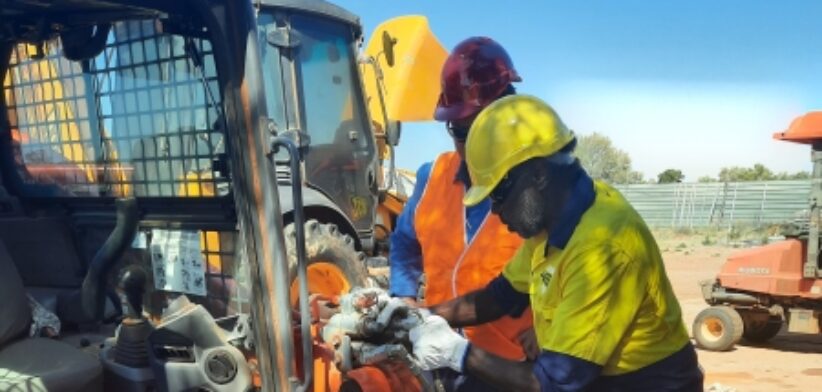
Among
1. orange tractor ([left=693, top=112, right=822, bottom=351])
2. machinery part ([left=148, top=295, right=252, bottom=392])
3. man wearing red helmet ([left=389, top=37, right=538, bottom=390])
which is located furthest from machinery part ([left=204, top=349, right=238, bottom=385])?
orange tractor ([left=693, top=112, right=822, bottom=351])

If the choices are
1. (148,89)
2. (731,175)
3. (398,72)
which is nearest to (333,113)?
(398,72)

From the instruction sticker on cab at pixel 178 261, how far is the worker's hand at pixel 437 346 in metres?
0.66

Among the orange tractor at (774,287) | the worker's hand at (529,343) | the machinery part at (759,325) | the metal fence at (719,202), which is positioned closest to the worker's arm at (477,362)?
the worker's hand at (529,343)

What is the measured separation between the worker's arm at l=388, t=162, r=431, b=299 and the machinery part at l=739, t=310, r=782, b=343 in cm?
736

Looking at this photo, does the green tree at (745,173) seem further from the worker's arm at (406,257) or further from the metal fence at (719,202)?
the worker's arm at (406,257)

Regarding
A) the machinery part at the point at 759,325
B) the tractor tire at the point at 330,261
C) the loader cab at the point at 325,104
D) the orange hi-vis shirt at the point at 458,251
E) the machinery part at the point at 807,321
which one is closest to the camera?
the orange hi-vis shirt at the point at 458,251

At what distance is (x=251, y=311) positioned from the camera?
2.23 meters

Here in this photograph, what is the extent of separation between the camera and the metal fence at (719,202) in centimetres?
2712

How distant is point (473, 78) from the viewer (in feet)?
10.0

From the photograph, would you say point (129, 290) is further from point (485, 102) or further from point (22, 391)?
point (485, 102)

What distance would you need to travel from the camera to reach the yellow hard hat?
6.93 ft

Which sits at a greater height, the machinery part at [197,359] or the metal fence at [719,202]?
the machinery part at [197,359]

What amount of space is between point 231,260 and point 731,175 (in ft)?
177

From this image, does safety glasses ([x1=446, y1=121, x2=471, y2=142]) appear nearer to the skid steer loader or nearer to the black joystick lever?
the skid steer loader
